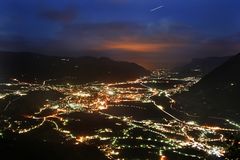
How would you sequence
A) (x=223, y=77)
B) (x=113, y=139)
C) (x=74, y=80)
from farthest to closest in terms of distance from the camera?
(x=74, y=80) < (x=223, y=77) < (x=113, y=139)

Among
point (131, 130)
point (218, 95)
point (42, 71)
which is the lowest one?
point (131, 130)

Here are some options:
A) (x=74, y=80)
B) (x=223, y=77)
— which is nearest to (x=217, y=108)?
(x=223, y=77)

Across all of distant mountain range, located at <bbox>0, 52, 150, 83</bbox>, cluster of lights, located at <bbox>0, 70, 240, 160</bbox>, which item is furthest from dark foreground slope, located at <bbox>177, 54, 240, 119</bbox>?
distant mountain range, located at <bbox>0, 52, 150, 83</bbox>

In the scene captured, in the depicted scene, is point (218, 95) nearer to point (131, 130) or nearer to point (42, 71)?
point (131, 130)

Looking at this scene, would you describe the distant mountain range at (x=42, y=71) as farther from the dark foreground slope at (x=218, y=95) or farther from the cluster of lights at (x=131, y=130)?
the dark foreground slope at (x=218, y=95)

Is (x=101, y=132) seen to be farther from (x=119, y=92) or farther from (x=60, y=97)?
(x=119, y=92)

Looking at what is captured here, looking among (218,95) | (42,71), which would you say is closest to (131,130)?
(218,95)

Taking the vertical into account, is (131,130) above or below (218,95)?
below

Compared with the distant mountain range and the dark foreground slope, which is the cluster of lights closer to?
the dark foreground slope

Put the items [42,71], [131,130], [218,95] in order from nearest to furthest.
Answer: [131,130]
[218,95]
[42,71]
